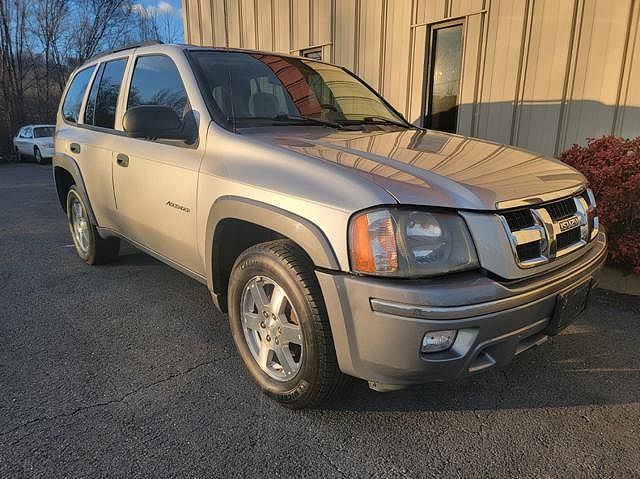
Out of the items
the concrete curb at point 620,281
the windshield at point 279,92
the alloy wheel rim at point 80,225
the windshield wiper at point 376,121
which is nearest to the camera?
the windshield at point 279,92

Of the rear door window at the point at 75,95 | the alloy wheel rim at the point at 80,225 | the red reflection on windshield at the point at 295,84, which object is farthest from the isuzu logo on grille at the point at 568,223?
the rear door window at the point at 75,95

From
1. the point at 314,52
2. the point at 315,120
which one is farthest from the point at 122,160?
the point at 314,52

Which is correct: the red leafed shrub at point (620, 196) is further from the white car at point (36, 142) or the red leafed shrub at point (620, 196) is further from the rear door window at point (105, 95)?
the white car at point (36, 142)

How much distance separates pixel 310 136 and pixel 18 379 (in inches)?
84.9

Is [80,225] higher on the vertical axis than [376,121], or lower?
lower

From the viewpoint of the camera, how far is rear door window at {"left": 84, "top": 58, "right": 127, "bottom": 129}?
376 centimetres

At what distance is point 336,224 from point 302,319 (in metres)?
0.48

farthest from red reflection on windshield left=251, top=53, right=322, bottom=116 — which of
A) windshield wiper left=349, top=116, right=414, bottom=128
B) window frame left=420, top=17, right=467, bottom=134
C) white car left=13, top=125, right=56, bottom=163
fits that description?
white car left=13, top=125, right=56, bottom=163

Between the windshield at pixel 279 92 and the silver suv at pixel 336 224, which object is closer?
the silver suv at pixel 336 224

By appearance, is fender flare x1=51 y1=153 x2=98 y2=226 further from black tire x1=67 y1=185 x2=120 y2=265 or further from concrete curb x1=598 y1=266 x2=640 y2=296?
concrete curb x1=598 y1=266 x2=640 y2=296

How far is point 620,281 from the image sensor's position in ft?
13.3

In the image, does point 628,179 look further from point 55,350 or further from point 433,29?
point 55,350

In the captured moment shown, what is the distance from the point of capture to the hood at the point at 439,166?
6.39ft

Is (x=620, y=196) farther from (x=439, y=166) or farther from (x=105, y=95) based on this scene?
(x=105, y=95)
